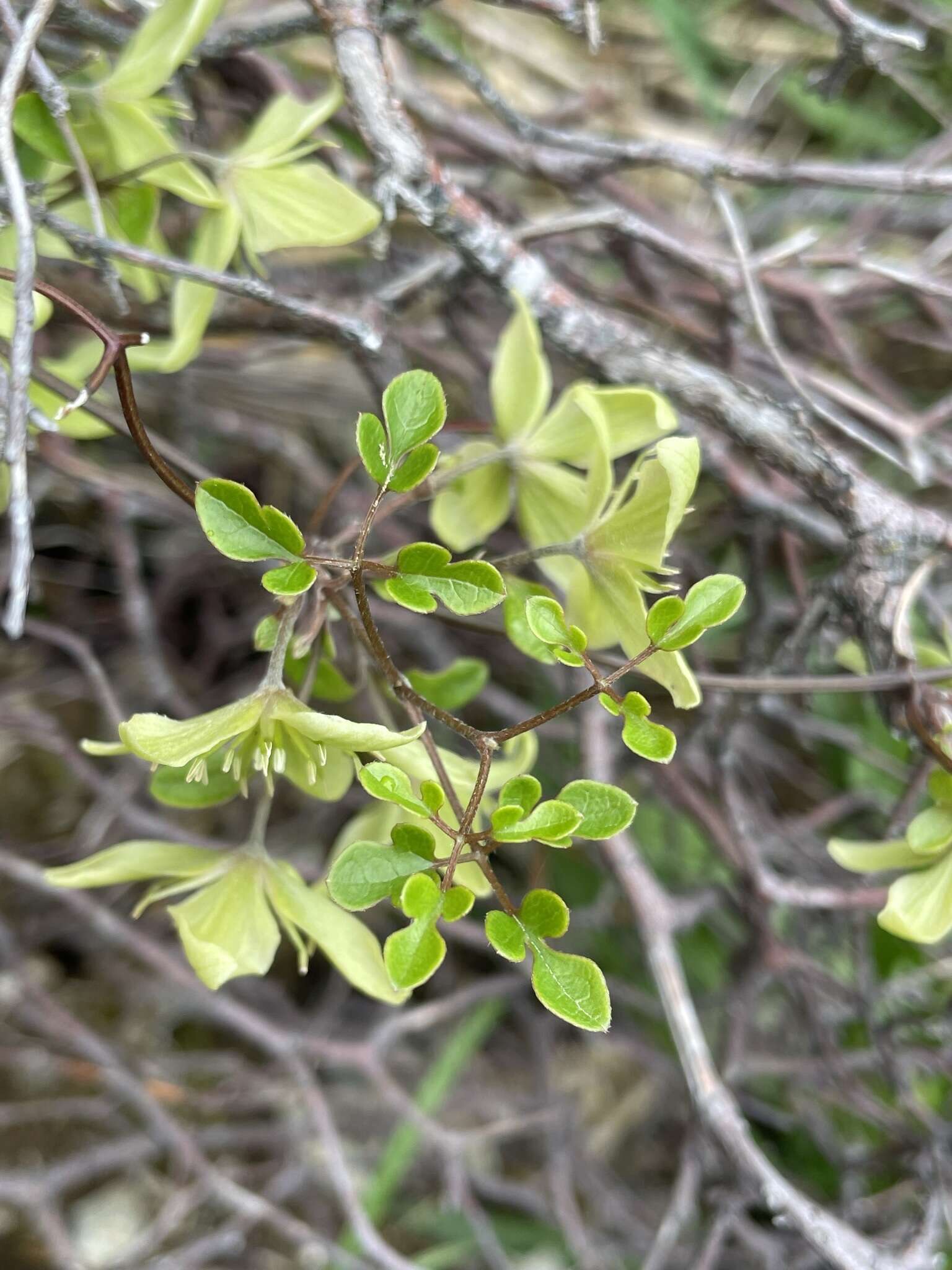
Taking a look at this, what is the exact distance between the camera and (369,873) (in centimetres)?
33

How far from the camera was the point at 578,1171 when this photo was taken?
100cm

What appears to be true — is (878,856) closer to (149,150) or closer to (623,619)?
(623,619)

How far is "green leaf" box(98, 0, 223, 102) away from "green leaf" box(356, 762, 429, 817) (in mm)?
375

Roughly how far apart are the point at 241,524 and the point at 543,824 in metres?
0.16

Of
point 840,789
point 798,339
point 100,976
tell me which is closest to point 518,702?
point 840,789

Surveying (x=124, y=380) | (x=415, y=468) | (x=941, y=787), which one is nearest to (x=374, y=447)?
(x=415, y=468)

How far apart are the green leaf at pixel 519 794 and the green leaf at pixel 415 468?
124 mm

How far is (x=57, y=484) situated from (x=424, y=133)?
500 millimetres

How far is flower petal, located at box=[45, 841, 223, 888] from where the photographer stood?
425mm

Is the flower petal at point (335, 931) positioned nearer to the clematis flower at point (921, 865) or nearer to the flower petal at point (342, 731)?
the flower petal at point (342, 731)

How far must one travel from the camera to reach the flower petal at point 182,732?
329mm

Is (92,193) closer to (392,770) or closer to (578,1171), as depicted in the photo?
Result: (392,770)

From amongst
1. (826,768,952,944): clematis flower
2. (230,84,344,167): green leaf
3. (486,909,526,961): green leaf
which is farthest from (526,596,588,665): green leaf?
(230,84,344,167): green leaf

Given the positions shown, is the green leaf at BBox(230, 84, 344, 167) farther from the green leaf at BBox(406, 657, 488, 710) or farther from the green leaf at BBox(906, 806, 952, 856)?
the green leaf at BBox(906, 806, 952, 856)
